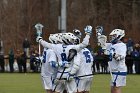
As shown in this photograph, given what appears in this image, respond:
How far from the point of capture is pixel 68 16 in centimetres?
5531

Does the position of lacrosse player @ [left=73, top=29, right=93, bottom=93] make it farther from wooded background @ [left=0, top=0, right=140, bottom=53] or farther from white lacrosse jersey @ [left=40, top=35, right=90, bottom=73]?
wooded background @ [left=0, top=0, right=140, bottom=53]

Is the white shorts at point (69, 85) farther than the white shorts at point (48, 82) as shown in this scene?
No

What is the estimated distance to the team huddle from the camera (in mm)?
16422

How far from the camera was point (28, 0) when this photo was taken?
55.6 metres

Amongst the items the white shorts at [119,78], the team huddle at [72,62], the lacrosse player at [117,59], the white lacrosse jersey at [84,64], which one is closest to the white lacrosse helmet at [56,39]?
the team huddle at [72,62]

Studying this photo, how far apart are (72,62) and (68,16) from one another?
3901cm

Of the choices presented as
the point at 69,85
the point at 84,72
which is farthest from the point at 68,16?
the point at 69,85

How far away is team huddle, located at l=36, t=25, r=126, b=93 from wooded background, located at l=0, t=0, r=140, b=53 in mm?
34550

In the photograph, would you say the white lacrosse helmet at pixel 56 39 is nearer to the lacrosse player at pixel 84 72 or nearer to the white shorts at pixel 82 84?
the lacrosse player at pixel 84 72

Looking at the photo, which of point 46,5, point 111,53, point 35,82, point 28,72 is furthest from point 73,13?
point 111,53

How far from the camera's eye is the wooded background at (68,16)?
178 ft

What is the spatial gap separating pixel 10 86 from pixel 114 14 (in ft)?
103

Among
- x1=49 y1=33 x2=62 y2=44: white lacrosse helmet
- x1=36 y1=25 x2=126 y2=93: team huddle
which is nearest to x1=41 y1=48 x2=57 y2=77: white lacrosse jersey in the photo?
x1=36 y1=25 x2=126 y2=93: team huddle

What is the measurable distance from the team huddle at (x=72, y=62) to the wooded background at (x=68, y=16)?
34.6 meters
